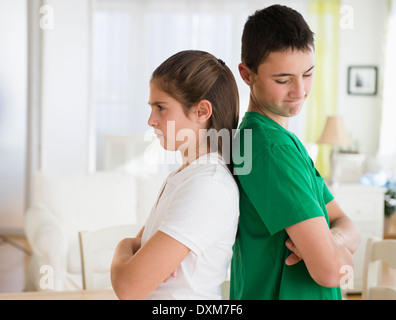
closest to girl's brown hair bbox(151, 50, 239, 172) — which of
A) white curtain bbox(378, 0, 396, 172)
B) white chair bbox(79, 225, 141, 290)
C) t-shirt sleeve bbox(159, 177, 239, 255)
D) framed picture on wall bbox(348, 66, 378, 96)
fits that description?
t-shirt sleeve bbox(159, 177, 239, 255)

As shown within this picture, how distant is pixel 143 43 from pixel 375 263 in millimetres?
4712

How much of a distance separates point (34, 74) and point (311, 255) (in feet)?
11.8

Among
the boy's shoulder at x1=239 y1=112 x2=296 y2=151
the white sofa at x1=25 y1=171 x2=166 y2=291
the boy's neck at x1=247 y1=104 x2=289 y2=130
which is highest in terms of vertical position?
the boy's neck at x1=247 y1=104 x2=289 y2=130

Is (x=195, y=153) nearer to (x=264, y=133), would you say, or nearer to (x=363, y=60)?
(x=264, y=133)

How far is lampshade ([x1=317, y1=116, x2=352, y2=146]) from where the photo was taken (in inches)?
144

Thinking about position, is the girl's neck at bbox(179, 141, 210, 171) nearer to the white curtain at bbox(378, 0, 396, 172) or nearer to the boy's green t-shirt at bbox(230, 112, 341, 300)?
the boy's green t-shirt at bbox(230, 112, 341, 300)

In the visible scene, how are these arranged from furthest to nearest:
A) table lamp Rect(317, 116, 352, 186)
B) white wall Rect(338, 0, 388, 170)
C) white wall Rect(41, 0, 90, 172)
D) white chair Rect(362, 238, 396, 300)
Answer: white wall Rect(338, 0, 388, 170) → white wall Rect(41, 0, 90, 172) → table lamp Rect(317, 116, 352, 186) → white chair Rect(362, 238, 396, 300)

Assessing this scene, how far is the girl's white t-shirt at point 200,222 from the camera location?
2.46 feet

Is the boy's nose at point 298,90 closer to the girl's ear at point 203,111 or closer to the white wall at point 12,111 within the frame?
the girl's ear at point 203,111

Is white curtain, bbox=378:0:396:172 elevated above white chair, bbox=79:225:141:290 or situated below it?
above

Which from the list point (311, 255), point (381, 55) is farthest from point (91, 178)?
point (381, 55)

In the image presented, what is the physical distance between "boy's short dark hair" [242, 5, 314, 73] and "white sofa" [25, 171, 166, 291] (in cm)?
193

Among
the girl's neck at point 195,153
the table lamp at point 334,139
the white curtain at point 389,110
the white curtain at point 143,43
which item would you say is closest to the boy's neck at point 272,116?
the girl's neck at point 195,153

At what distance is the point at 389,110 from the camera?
229 inches
